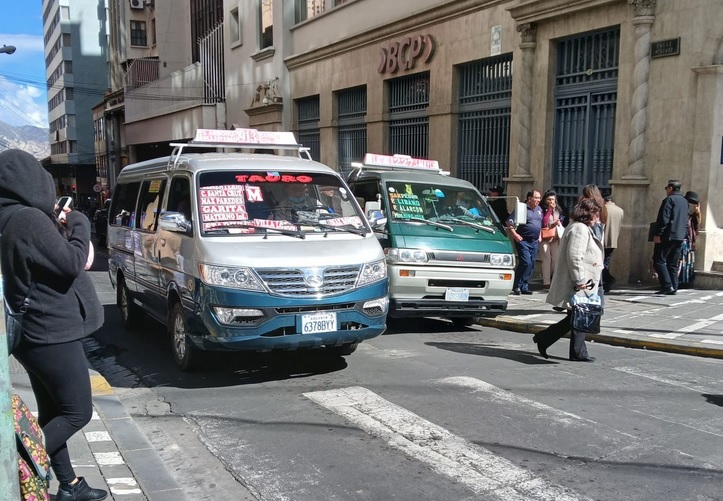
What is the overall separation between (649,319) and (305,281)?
5.52 m

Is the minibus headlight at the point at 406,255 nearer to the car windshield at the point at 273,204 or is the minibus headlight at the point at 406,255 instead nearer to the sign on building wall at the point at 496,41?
the car windshield at the point at 273,204

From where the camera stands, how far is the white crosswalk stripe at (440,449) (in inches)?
161

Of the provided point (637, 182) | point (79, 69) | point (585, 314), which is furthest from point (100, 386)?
point (79, 69)

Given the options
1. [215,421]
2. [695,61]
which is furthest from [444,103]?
[215,421]

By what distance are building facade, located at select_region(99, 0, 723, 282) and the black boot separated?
34.0 ft

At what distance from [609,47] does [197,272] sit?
32.5 feet

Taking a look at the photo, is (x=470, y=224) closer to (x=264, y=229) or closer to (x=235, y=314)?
(x=264, y=229)

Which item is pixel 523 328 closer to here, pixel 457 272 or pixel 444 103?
pixel 457 272

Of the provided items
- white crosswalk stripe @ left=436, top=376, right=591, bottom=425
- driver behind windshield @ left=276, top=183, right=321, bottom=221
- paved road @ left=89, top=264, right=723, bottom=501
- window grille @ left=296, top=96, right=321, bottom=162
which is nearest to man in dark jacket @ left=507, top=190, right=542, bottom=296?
paved road @ left=89, top=264, right=723, bottom=501

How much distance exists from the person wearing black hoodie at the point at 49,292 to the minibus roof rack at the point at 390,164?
6.90m

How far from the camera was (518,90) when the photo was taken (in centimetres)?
1465

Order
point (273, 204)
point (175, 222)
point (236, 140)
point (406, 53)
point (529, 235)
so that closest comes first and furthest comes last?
1. point (175, 222)
2. point (273, 204)
3. point (236, 140)
4. point (529, 235)
5. point (406, 53)

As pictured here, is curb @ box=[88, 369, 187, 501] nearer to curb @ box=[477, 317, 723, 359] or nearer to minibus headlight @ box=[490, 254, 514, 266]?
minibus headlight @ box=[490, 254, 514, 266]

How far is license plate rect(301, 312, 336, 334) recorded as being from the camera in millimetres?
6109
